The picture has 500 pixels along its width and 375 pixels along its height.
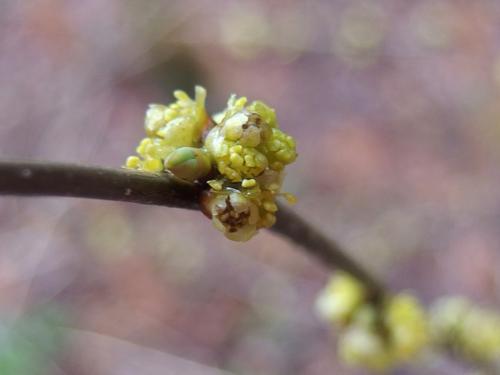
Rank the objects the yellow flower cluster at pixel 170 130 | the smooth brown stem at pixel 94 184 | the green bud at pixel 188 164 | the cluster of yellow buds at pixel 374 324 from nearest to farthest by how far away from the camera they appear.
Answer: the smooth brown stem at pixel 94 184 → the green bud at pixel 188 164 → the yellow flower cluster at pixel 170 130 → the cluster of yellow buds at pixel 374 324

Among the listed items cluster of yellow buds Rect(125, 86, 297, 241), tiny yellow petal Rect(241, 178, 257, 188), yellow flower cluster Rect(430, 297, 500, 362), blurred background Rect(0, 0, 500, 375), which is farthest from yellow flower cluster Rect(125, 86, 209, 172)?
blurred background Rect(0, 0, 500, 375)

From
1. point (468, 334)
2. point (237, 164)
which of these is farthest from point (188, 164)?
point (468, 334)

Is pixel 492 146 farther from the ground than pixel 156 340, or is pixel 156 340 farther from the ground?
pixel 492 146

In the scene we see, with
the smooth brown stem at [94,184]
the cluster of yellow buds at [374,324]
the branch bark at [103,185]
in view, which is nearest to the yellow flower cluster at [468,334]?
the cluster of yellow buds at [374,324]

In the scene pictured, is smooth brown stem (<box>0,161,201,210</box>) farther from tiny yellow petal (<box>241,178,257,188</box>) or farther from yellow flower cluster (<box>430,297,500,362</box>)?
yellow flower cluster (<box>430,297,500,362</box>)

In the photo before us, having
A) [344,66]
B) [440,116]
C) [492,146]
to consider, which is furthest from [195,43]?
[492,146]

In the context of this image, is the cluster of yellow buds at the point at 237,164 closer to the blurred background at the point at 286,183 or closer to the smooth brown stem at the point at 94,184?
the smooth brown stem at the point at 94,184

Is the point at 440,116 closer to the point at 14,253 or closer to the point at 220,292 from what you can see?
the point at 220,292
